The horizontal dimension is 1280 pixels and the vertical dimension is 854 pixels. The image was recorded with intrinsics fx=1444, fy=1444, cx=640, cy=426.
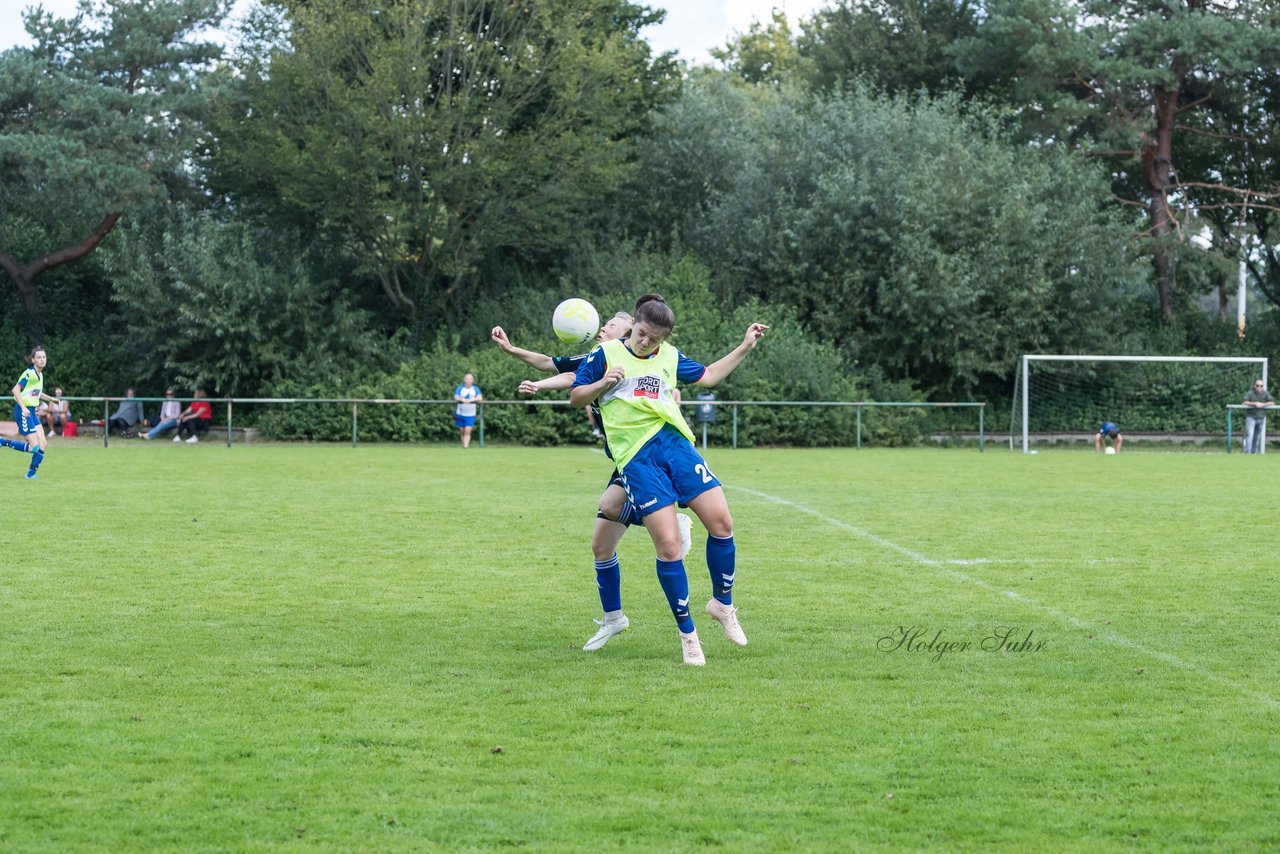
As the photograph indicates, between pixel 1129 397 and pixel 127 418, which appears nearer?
pixel 127 418

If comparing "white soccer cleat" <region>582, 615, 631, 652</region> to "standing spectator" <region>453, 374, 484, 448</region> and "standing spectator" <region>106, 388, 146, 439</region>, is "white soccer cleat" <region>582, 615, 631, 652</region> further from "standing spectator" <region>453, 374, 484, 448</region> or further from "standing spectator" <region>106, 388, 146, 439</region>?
"standing spectator" <region>106, 388, 146, 439</region>

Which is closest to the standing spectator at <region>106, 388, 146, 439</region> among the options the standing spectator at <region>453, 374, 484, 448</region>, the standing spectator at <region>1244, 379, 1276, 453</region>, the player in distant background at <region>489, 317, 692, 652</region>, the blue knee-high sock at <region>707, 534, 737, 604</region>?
the standing spectator at <region>453, 374, 484, 448</region>

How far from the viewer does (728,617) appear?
24.6ft

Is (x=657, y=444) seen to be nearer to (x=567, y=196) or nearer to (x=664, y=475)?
(x=664, y=475)

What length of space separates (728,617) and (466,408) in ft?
77.3

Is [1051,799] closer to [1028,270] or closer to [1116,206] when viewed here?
[1028,270]

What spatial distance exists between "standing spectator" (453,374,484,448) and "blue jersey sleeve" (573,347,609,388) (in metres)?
23.2

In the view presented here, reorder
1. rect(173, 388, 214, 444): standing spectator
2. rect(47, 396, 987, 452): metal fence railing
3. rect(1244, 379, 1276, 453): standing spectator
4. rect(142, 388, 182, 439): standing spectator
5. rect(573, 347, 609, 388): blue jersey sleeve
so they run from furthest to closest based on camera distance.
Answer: rect(142, 388, 182, 439): standing spectator → rect(173, 388, 214, 444): standing spectator → rect(1244, 379, 1276, 453): standing spectator → rect(47, 396, 987, 452): metal fence railing → rect(573, 347, 609, 388): blue jersey sleeve

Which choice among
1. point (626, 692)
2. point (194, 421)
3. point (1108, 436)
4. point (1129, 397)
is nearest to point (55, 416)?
point (194, 421)

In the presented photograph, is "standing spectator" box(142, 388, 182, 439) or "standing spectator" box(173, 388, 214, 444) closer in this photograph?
"standing spectator" box(173, 388, 214, 444)

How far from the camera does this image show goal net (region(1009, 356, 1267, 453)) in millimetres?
33688

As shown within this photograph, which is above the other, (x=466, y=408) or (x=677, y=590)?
(x=466, y=408)

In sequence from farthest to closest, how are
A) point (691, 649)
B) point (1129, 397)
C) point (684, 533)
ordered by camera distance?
point (1129, 397) → point (684, 533) → point (691, 649)

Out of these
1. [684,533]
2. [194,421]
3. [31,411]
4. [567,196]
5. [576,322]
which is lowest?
[684,533]
